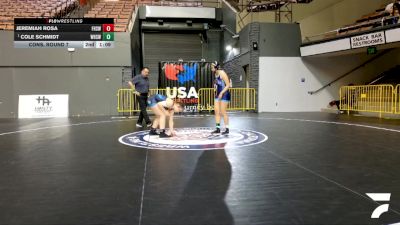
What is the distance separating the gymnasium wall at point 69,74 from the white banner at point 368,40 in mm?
9788

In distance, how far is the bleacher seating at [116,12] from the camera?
18094 mm

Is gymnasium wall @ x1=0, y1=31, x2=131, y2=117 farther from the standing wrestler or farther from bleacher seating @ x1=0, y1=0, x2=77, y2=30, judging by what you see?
the standing wrestler

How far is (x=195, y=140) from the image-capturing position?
6.72 m

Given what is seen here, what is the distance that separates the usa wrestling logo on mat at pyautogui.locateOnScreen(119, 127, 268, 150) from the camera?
19.7ft

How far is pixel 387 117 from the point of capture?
1212 centimetres

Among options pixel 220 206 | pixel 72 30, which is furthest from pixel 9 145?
pixel 72 30

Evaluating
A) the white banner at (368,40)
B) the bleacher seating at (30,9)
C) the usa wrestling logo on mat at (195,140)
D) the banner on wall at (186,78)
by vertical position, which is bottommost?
the usa wrestling logo on mat at (195,140)

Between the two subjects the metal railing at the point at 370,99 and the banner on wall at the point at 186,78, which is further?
the banner on wall at the point at 186,78

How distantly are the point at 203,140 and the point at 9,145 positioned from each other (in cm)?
367

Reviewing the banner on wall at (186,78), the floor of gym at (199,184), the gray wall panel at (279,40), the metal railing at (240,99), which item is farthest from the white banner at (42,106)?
the floor of gym at (199,184)

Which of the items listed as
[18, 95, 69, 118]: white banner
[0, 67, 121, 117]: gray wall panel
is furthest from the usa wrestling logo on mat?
[18, 95, 69, 118]: white banner

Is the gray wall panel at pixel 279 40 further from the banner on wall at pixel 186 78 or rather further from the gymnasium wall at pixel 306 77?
the banner on wall at pixel 186 78

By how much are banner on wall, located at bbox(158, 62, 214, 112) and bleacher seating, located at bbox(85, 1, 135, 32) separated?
125 inches

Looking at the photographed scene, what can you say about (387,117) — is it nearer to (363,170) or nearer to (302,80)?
(302,80)
